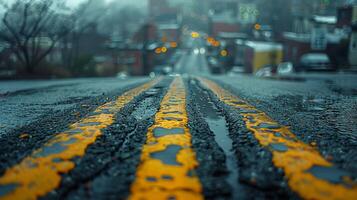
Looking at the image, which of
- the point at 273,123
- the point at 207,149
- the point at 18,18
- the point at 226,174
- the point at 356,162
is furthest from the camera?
the point at 18,18

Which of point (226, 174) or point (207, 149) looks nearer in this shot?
point (226, 174)

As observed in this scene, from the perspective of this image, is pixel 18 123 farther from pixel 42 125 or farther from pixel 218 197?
pixel 218 197

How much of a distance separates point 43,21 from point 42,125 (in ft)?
49.8

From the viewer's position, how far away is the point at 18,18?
13.6 m

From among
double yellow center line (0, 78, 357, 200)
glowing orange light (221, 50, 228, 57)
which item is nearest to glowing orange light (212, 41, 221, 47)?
glowing orange light (221, 50, 228, 57)

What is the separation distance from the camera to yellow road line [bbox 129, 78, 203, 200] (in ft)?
2.78

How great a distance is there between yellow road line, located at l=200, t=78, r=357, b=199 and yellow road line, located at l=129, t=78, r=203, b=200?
1.08 feet

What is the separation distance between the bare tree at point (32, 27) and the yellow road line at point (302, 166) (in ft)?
47.5

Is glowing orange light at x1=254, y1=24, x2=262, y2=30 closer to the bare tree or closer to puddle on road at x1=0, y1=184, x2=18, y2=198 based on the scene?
the bare tree

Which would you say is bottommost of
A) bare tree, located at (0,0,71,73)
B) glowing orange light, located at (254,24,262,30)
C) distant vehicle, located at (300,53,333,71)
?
distant vehicle, located at (300,53,333,71)

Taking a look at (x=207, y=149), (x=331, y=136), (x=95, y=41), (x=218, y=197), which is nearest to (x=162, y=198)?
(x=218, y=197)

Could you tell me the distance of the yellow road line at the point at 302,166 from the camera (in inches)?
33.4

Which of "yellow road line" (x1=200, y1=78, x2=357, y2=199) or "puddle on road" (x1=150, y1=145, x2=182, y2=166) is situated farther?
"puddle on road" (x1=150, y1=145, x2=182, y2=166)

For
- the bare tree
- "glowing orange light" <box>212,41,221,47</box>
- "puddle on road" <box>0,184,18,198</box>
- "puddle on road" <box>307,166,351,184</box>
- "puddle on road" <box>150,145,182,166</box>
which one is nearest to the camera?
"puddle on road" <box>0,184,18,198</box>
